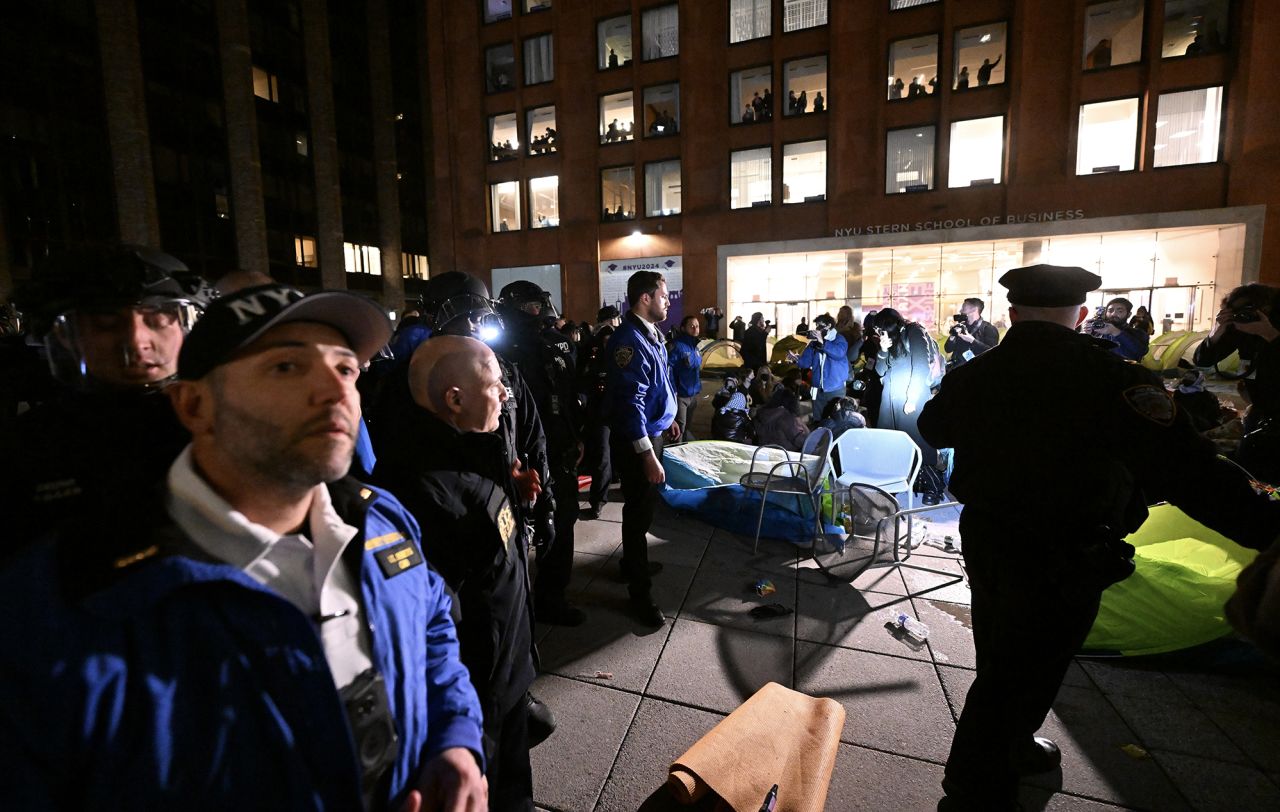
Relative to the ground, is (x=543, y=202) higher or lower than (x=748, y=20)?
lower

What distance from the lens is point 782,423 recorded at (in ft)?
22.9

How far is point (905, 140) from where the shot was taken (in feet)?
60.1

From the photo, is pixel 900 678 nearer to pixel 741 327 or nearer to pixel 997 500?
pixel 997 500

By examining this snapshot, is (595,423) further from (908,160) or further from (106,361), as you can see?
(908,160)

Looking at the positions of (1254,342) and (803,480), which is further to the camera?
(803,480)

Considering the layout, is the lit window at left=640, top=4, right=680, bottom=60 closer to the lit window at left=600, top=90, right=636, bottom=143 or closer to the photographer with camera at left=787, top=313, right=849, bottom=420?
the lit window at left=600, top=90, right=636, bottom=143

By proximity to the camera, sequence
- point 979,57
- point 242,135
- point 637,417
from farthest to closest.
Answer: point 242,135 → point 979,57 → point 637,417

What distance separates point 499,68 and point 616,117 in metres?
5.80

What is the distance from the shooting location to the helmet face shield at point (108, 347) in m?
1.54

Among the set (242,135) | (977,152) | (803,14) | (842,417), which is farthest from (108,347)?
(242,135)

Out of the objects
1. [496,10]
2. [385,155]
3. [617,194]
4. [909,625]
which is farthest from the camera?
A: [385,155]

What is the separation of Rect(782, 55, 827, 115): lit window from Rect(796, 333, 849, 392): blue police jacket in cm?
1489

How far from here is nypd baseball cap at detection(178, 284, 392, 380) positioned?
108 cm

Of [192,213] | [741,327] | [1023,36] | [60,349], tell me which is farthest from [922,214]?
[192,213]
